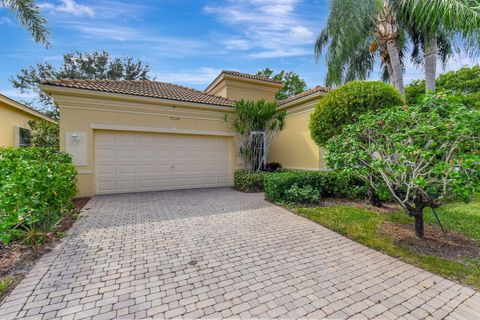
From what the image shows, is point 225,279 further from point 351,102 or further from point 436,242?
point 351,102

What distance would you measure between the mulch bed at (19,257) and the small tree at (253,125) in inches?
287

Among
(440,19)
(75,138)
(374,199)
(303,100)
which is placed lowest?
(374,199)

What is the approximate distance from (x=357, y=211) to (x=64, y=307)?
21.4ft

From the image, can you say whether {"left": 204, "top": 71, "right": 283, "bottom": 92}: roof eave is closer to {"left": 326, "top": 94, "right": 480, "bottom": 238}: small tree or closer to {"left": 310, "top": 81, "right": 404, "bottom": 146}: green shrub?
{"left": 310, "top": 81, "right": 404, "bottom": 146}: green shrub

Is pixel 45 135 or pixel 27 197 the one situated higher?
pixel 45 135

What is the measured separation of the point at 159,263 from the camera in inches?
134

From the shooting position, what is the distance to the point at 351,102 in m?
7.06

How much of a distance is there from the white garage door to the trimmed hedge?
3.60 metres

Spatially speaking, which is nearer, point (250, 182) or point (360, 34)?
point (250, 182)

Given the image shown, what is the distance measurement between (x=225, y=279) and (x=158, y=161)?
7357mm

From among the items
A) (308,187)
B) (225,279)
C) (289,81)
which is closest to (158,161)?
(308,187)

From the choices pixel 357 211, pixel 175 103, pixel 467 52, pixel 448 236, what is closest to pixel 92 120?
pixel 175 103

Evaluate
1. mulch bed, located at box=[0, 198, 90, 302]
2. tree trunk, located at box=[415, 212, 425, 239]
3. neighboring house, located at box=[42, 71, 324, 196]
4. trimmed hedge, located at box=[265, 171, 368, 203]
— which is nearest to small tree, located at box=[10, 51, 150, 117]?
neighboring house, located at box=[42, 71, 324, 196]

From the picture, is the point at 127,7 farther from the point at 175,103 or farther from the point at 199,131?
the point at 199,131
